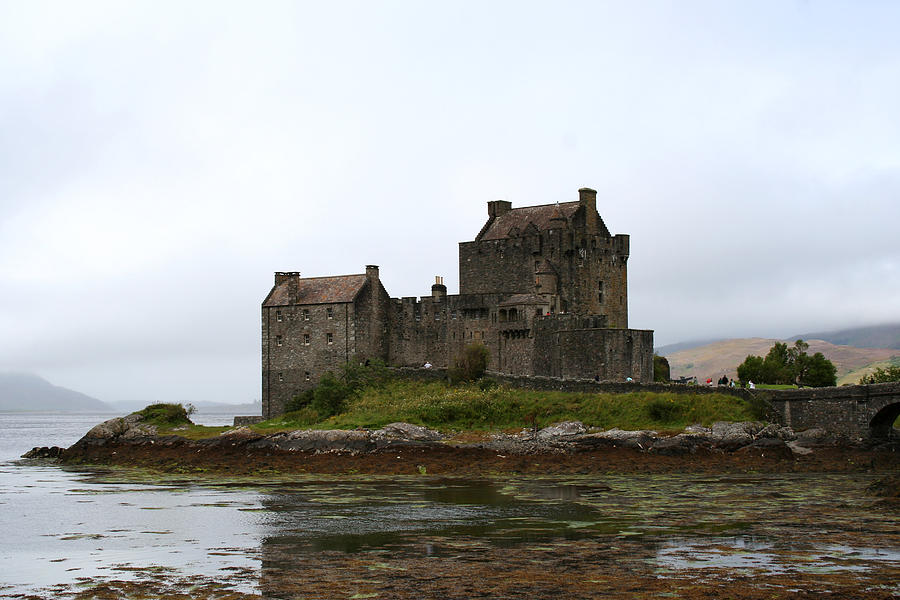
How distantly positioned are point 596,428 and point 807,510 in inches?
683

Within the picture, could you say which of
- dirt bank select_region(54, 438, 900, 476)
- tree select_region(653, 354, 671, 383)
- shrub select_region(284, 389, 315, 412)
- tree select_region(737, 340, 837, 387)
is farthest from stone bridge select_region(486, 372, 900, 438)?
shrub select_region(284, 389, 315, 412)

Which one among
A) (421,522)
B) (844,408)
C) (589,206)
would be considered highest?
(589,206)

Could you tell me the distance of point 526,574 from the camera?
2106cm

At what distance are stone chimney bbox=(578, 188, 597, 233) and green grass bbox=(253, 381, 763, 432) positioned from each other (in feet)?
42.9

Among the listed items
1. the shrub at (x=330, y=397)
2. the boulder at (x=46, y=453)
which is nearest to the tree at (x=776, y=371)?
the shrub at (x=330, y=397)

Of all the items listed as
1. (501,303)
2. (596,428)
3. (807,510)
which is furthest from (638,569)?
(501,303)

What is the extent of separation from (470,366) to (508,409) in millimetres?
6507

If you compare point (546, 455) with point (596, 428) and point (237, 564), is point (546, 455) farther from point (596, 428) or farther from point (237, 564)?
point (237, 564)

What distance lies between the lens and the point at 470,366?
5684 centimetres

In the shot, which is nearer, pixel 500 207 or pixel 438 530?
pixel 438 530

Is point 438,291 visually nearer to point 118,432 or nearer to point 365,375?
point 365,375

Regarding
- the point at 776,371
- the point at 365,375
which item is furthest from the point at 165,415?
the point at 776,371

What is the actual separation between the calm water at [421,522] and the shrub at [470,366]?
1518 cm

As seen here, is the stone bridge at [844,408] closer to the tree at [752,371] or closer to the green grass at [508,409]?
the green grass at [508,409]
